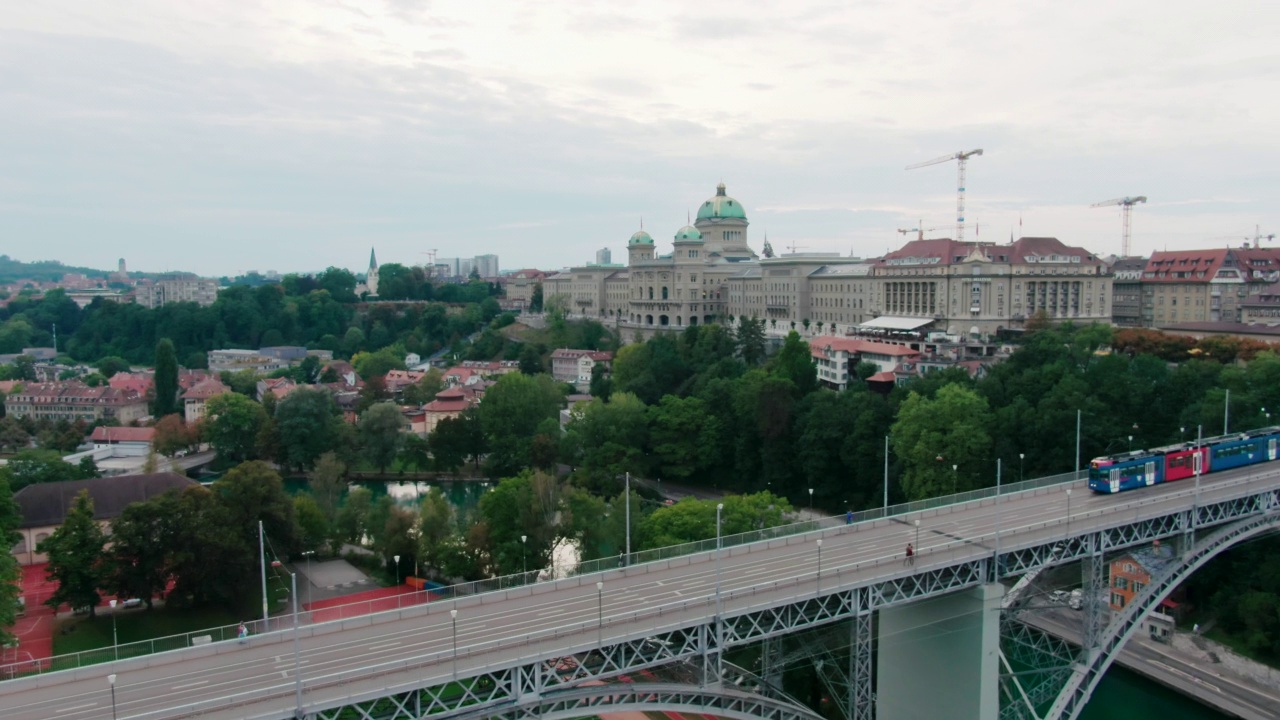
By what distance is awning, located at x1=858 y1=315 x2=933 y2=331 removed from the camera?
218ft

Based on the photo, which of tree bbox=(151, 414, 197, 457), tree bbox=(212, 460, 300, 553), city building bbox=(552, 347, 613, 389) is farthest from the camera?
city building bbox=(552, 347, 613, 389)

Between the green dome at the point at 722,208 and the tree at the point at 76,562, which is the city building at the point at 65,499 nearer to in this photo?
the tree at the point at 76,562

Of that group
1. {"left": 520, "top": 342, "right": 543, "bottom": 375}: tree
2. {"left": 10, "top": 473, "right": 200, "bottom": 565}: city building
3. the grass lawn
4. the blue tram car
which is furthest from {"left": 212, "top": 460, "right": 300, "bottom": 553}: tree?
{"left": 520, "top": 342, "right": 543, "bottom": 375}: tree

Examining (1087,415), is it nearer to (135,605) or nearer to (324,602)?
(324,602)

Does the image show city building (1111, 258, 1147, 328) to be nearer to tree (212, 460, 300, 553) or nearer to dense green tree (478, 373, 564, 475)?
dense green tree (478, 373, 564, 475)

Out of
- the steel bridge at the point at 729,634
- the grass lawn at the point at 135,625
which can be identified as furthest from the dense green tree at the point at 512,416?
the steel bridge at the point at 729,634

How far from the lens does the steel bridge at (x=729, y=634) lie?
53.3 feet

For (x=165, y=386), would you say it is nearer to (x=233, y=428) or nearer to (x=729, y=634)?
(x=233, y=428)

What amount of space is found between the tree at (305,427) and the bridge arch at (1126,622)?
43094 mm

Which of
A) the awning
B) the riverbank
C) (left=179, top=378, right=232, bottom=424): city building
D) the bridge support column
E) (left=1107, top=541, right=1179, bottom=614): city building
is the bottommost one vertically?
the riverbank

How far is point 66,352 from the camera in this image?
363 ft

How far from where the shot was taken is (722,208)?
3947 inches

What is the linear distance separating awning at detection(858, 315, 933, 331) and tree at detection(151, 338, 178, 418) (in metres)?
50.4

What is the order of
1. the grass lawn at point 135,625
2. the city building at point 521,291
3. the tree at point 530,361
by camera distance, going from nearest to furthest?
the grass lawn at point 135,625
the tree at point 530,361
the city building at point 521,291
